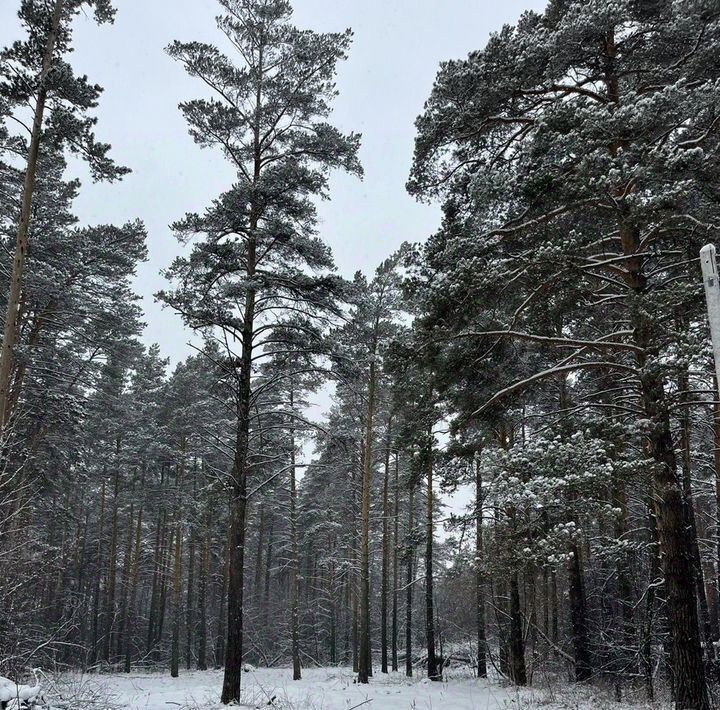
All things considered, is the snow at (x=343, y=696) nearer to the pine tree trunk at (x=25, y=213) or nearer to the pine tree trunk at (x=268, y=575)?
the pine tree trunk at (x=25, y=213)

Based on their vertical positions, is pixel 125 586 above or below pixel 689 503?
below

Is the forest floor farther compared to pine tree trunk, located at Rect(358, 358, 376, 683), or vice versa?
pine tree trunk, located at Rect(358, 358, 376, 683)

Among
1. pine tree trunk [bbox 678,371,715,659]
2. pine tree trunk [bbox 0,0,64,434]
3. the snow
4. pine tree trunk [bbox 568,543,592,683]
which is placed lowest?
the snow

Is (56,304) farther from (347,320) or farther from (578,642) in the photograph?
(578,642)

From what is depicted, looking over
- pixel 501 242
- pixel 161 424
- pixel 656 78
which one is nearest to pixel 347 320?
pixel 501 242

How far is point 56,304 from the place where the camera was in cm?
1612

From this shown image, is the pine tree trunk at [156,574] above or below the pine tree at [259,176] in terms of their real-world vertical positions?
below

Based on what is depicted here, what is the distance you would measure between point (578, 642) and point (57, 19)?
19099mm

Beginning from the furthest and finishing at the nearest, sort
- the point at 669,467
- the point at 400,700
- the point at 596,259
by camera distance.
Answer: the point at 400,700 < the point at 596,259 < the point at 669,467

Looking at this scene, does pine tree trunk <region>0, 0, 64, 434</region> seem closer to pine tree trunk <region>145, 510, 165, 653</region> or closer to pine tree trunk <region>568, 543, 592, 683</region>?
pine tree trunk <region>568, 543, 592, 683</region>

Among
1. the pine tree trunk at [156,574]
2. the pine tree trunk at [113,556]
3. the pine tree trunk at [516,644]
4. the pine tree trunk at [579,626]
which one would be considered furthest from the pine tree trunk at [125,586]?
the pine tree trunk at [579,626]

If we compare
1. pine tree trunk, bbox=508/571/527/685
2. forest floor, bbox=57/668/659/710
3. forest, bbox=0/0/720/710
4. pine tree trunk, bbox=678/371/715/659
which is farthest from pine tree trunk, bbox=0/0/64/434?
pine tree trunk, bbox=508/571/527/685

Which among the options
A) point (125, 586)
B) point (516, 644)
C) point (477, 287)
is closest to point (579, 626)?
point (516, 644)

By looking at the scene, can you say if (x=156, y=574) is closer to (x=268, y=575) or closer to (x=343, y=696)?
(x=268, y=575)
